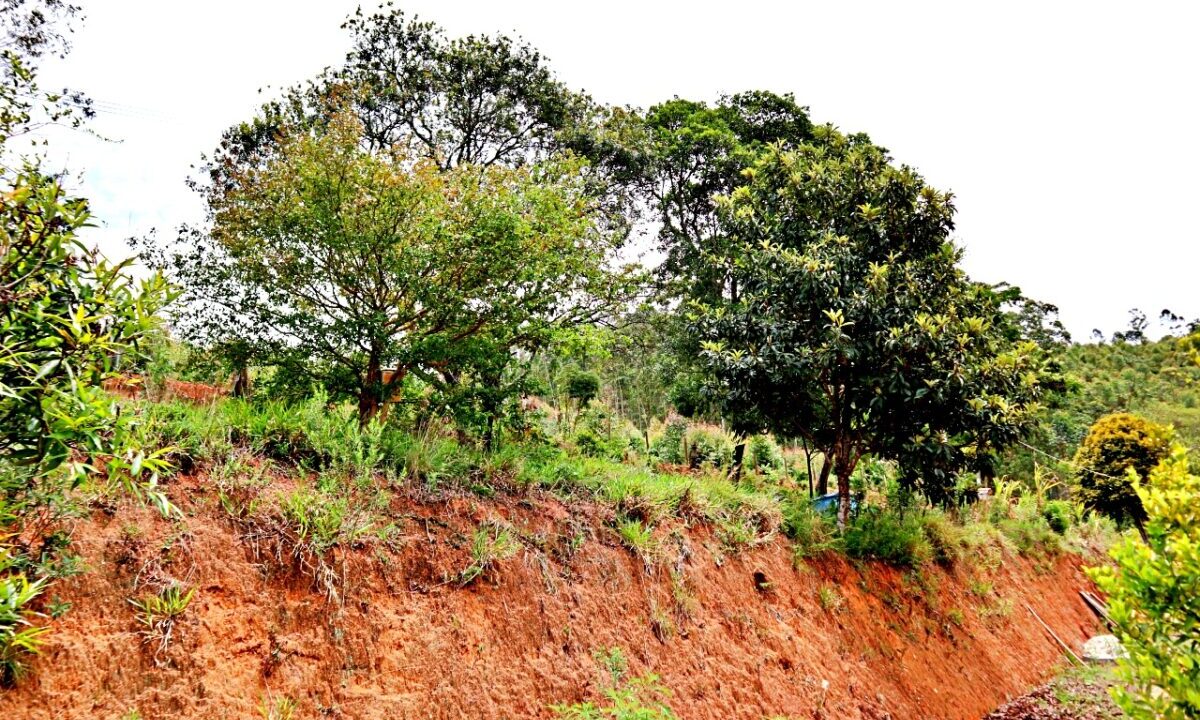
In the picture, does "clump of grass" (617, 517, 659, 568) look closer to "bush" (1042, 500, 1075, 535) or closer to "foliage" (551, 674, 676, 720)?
"foliage" (551, 674, 676, 720)

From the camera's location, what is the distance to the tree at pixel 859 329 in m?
7.45

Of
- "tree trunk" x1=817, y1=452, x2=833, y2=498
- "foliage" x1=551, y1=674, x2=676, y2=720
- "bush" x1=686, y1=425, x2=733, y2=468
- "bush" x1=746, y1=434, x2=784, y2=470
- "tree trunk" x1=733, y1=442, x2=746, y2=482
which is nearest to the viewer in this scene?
"foliage" x1=551, y1=674, x2=676, y2=720

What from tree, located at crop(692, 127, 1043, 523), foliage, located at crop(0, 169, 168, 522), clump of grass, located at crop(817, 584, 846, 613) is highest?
tree, located at crop(692, 127, 1043, 523)

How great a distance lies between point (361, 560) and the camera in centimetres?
412

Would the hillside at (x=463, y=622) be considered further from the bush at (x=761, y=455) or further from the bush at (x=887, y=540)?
the bush at (x=761, y=455)

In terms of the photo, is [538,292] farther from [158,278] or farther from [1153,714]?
[1153,714]

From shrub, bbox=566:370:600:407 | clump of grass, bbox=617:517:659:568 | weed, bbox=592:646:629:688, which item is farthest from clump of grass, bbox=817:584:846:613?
shrub, bbox=566:370:600:407

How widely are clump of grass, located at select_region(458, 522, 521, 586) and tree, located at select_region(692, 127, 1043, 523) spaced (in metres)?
4.25

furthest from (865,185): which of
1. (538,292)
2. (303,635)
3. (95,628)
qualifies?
(95,628)

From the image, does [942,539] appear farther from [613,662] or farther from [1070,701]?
[613,662]

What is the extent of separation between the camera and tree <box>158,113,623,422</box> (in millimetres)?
5824

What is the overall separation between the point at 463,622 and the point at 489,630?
0.23 m

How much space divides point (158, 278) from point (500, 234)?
11.9 feet

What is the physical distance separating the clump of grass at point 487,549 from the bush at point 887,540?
5564mm
